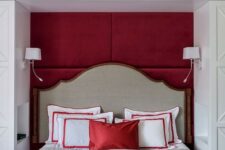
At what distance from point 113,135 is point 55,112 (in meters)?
0.93

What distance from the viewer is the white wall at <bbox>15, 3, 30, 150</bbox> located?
12.9ft

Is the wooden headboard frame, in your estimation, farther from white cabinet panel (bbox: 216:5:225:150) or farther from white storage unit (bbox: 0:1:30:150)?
white cabinet panel (bbox: 216:5:225:150)

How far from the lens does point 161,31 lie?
4.57 meters

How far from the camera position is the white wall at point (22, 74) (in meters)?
3.94

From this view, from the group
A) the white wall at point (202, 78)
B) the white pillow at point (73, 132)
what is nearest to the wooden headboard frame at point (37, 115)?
the white wall at point (202, 78)

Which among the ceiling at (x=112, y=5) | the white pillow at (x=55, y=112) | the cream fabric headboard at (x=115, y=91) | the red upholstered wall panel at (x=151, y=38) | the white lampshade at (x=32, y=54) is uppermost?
the ceiling at (x=112, y=5)

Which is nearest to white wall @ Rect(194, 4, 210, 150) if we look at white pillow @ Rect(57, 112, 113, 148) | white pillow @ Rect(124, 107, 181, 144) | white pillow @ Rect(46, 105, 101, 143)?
white pillow @ Rect(124, 107, 181, 144)

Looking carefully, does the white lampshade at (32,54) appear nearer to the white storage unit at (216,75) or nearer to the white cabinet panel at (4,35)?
the white cabinet panel at (4,35)

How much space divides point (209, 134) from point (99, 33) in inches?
74.1

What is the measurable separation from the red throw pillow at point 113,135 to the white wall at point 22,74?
895 mm

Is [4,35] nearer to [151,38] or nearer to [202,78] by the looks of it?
[151,38]

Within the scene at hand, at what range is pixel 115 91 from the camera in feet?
14.5

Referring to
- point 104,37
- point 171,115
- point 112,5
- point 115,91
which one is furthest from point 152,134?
Answer: point 112,5

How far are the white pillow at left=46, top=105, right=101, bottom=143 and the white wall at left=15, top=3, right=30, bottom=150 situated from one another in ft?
0.98
